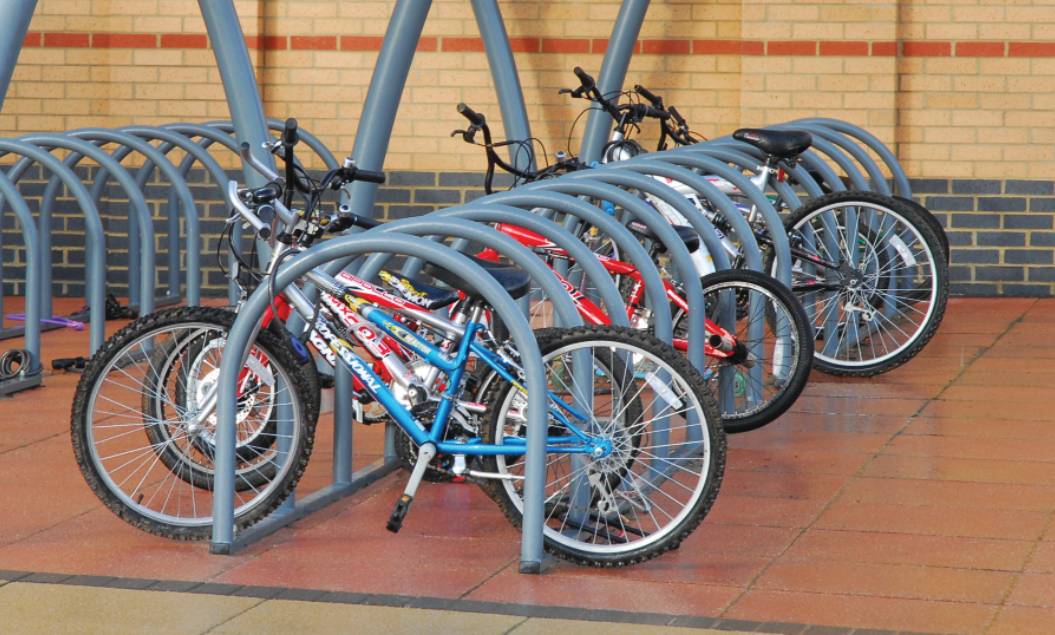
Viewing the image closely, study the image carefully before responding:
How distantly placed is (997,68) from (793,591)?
23.4 feet

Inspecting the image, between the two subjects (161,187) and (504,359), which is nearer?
(504,359)

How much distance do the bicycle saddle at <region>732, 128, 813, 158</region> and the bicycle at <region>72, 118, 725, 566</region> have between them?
270 cm

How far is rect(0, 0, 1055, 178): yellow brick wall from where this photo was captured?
11008mm

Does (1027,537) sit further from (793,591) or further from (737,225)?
(737,225)

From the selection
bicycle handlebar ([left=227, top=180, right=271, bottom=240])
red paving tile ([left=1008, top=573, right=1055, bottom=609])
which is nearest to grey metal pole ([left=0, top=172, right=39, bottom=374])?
bicycle handlebar ([left=227, top=180, right=271, bottom=240])

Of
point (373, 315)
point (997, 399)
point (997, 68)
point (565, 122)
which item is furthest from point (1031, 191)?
point (373, 315)

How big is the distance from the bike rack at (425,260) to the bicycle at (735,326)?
5.54ft

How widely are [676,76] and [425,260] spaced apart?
22.0ft

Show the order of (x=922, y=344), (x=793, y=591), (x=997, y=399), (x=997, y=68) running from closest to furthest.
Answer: (x=793, y=591)
(x=997, y=399)
(x=922, y=344)
(x=997, y=68)

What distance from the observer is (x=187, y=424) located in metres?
5.38

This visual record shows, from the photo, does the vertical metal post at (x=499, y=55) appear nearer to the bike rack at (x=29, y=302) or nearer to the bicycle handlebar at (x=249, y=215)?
the bike rack at (x=29, y=302)

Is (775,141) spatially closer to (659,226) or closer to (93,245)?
(659,226)

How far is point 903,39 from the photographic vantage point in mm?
11102

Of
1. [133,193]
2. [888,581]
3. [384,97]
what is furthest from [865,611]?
[133,193]
